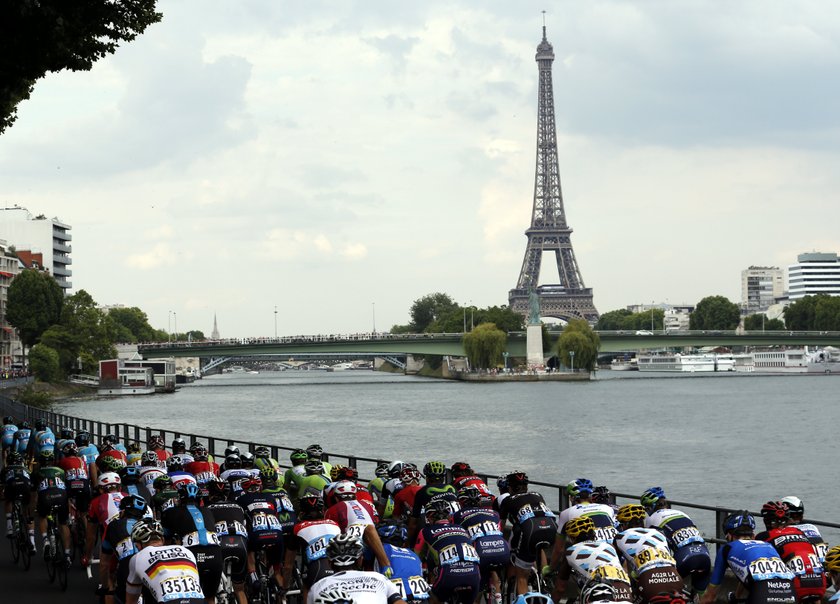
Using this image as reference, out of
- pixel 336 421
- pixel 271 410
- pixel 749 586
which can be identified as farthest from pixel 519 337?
pixel 749 586

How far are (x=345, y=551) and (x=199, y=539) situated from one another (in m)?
4.13

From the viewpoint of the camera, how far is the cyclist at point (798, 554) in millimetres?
11625

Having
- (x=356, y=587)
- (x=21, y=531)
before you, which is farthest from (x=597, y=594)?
(x=21, y=531)

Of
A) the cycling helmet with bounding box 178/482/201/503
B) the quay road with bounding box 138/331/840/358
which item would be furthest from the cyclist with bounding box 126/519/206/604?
the quay road with bounding box 138/331/840/358

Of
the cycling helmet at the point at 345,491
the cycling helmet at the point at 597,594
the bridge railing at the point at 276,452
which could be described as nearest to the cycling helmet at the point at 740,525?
the cycling helmet at the point at 597,594

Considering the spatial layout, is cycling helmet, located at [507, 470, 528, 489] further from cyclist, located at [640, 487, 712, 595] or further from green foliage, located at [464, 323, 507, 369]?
green foliage, located at [464, 323, 507, 369]

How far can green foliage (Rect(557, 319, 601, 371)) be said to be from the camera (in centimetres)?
16312

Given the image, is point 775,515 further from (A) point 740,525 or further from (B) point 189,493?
(B) point 189,493

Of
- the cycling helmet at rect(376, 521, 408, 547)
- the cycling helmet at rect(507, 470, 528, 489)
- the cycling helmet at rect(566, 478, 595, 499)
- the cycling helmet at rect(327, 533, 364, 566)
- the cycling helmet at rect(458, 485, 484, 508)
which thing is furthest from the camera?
the cycling helmet at rect(507, 470, 528, 489)

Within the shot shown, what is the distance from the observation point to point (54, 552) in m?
18.3

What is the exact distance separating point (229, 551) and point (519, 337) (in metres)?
170

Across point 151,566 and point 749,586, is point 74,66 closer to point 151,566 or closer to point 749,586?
point 151,566

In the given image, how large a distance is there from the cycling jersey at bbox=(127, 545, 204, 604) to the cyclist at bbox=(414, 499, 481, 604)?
235cm

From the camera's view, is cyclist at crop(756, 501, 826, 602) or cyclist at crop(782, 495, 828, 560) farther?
cyclist at crop(782, 495, 828, 560)
